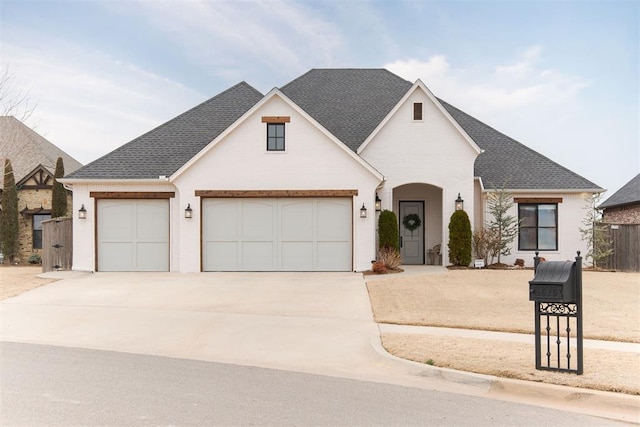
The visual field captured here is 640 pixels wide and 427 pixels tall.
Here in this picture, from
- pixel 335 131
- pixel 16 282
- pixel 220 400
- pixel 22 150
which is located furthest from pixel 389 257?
pixel 22 150

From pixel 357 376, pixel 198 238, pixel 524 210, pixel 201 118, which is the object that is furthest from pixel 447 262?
pixel 357 376

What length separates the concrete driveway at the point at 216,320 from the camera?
8773 mm

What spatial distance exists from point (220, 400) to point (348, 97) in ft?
70.2

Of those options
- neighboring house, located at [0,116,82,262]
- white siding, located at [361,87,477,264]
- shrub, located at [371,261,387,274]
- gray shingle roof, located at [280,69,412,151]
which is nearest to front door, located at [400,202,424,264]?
white siding, located at [361,87,477,264]

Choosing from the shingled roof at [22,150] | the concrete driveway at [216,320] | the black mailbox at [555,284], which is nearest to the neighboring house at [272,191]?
the concrete driveway at [216,320]

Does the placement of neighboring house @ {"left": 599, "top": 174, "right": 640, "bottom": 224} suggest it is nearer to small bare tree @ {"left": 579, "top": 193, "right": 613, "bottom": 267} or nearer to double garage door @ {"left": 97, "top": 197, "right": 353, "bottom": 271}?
small bare tree @ {"left": 579, "top": 193, "right": 613, "bottom": 267}

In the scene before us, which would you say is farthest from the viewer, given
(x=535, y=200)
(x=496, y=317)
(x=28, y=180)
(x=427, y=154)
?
(x=28, y=180)

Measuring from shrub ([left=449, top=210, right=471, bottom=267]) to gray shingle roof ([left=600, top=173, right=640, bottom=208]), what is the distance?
44.3ft

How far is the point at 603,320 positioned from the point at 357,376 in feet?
20.5

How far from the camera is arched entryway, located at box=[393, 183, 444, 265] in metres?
23.1

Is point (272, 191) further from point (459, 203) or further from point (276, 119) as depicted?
point (459, 203)

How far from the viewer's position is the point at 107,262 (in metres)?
20.1

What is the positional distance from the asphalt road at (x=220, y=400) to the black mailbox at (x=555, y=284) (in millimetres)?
1585

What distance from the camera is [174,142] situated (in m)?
21.9
